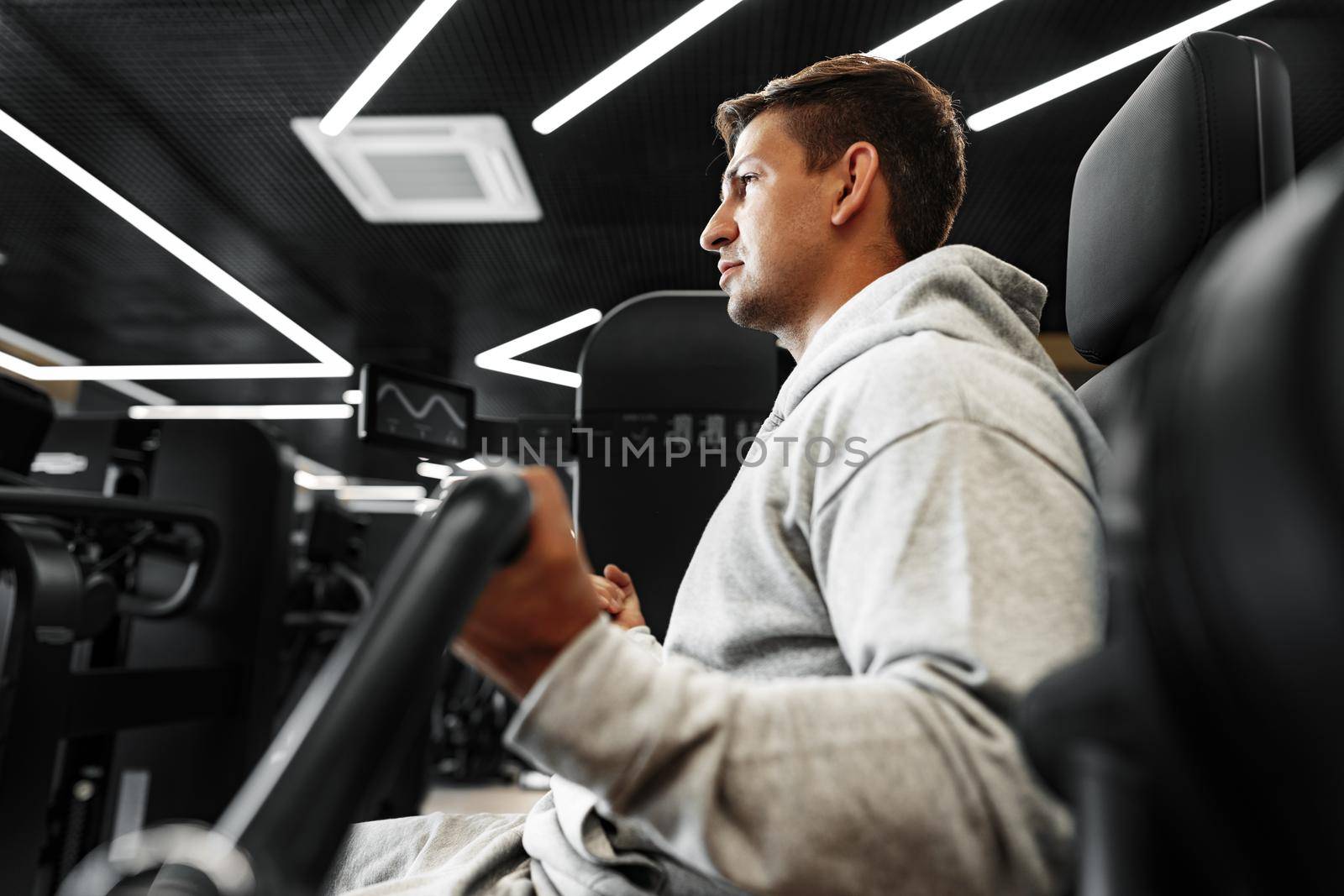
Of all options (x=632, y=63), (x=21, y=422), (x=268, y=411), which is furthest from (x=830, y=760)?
(x=268, y=411)

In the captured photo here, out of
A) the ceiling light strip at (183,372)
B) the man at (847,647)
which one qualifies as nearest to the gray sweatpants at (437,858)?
the man at (847,647)

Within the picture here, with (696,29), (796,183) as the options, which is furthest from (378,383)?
(696,29)

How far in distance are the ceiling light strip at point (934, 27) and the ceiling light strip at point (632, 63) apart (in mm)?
612

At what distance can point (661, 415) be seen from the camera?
2006mm

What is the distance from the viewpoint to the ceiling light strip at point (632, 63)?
10.8 ft

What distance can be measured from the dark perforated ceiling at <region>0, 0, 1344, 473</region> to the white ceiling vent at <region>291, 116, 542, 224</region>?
0.09 metres

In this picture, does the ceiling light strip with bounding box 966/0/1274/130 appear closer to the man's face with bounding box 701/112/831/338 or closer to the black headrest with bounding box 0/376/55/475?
the man's face with bounding box 701/112/831/338

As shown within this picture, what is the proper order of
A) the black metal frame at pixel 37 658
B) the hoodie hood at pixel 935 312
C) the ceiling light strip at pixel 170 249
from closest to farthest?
the hoodie hood at pixel 935 312
the black metal frame at pixel 37 658
the ceiling light strip at pixel 170 249

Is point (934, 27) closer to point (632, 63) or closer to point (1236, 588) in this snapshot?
point (632, 63)

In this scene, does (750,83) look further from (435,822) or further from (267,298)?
(267,298)

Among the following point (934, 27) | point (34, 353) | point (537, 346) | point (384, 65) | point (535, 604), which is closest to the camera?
point (535, 604)

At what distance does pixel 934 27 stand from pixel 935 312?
115 inches

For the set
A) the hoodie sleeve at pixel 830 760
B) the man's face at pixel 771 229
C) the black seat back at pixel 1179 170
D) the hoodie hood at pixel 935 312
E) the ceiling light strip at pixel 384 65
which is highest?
the ceiling light strip at pixel 384 65

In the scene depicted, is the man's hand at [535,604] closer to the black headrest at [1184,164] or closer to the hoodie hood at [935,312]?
the hoodie hood at [935,312]
